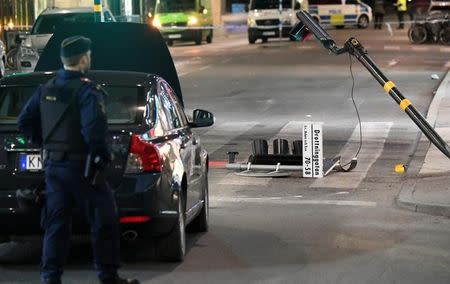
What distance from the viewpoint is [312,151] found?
14.3m

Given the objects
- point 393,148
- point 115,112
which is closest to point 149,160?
point 115,112

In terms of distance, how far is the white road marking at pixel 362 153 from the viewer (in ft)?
45.8

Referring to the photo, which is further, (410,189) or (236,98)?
(236,98)

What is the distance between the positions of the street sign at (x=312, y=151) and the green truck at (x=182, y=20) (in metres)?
35.7

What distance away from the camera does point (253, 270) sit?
8852 mm

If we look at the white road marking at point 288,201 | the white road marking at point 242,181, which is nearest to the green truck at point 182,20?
the white road marking at point 242,181

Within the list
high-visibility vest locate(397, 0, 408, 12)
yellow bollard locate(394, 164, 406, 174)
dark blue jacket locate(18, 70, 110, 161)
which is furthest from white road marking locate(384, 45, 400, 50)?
dark blue jacket locate(18, 70, 110, 161)

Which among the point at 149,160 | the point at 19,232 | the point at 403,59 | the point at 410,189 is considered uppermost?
the point at 149,160

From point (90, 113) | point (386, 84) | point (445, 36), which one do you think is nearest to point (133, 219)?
point (90, 113)

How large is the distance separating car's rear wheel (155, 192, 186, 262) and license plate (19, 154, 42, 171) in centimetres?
111

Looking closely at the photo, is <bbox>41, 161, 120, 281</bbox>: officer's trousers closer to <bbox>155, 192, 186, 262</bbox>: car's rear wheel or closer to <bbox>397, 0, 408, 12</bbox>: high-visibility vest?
<bbox>155, 192, 186, 262</bbox>: car's rear wheel

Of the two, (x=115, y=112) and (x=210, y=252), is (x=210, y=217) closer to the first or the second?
(x=210, y=252)

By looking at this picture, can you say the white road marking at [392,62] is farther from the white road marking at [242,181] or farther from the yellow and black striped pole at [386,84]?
the yellow and black striped pole at [386,84]

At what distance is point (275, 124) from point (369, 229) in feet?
32.9
